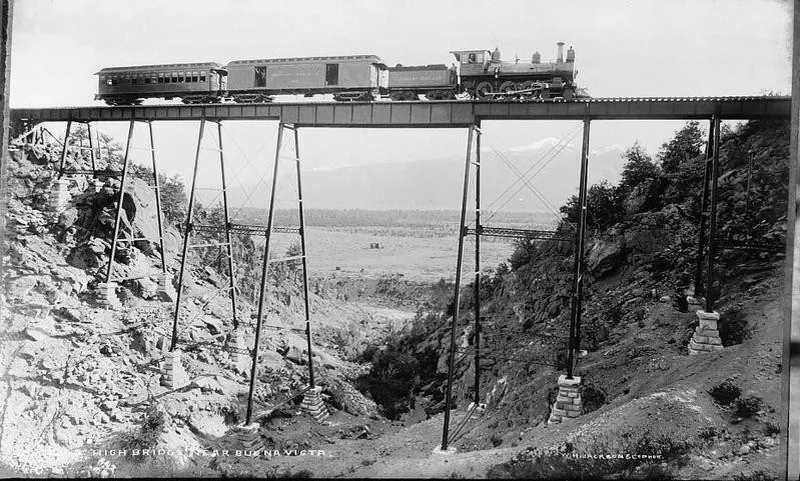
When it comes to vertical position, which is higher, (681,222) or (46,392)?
(681,222)

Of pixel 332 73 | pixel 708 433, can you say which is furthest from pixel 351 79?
pixel 708 433

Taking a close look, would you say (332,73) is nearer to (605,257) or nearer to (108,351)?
(108,351)

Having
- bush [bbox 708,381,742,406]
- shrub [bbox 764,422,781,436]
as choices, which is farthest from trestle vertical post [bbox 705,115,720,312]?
shrub [bbox 764,422,781,436]

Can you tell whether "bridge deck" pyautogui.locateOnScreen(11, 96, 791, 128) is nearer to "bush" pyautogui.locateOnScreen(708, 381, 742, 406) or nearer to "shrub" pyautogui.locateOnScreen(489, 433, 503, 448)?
"bush" pyautogui.locateOnScreen(708, 381, 742, 406)

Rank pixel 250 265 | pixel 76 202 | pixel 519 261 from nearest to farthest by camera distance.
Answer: pixel 76 202 → pixel 519 261 → pixel 250 265

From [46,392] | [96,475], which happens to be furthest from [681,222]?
[46,392]

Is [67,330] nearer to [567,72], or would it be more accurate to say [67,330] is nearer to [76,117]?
[76,117]
